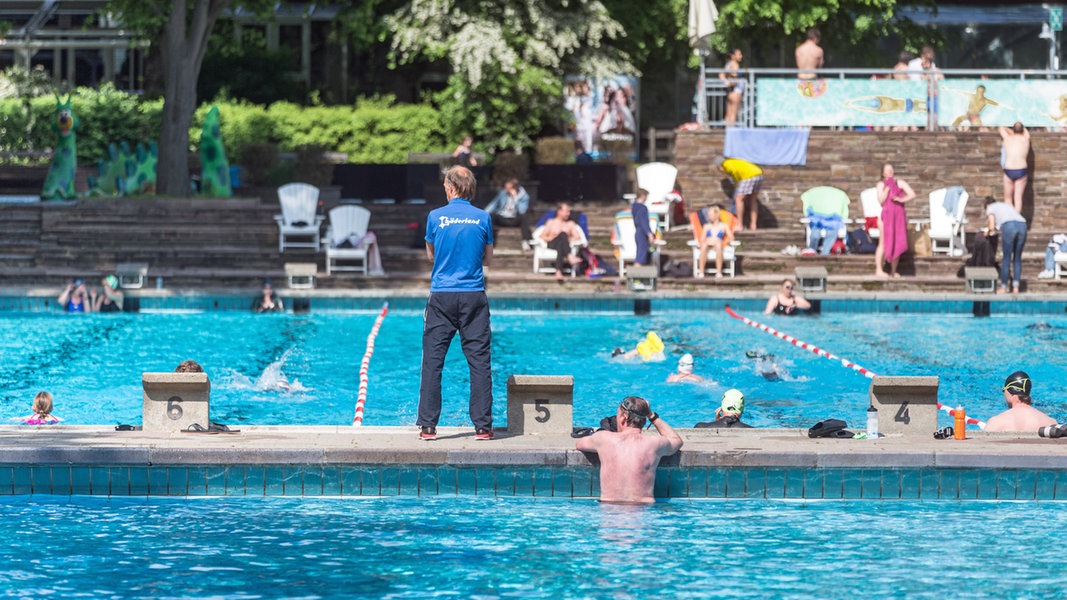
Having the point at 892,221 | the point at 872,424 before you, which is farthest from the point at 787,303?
the point at 872,424

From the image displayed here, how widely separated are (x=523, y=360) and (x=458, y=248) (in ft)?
25.5

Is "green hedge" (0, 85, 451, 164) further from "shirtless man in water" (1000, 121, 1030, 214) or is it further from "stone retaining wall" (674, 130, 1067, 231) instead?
"shirtless man in water" (1000, 121, 1030, 214)

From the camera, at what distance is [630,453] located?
33.8 ft

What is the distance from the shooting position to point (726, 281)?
76.2 feet

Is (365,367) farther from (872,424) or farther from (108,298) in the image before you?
(108,298)

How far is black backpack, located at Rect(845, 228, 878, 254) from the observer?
79.9 ft

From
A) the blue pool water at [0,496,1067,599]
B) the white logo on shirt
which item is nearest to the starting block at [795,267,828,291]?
the blue pool water at [0,496,1067,599]

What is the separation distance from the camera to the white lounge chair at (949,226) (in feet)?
80.0

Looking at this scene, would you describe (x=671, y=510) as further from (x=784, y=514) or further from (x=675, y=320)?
(x=675, y=320)

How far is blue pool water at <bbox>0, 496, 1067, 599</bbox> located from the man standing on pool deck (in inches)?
37.0

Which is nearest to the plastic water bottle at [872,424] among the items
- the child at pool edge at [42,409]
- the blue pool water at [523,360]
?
the blue pool water at [523,360]

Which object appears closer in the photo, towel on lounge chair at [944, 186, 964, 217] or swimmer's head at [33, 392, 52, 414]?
swimmer's head at [33, 392, 52, 414]

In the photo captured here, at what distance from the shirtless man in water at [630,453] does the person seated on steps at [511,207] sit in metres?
14.3

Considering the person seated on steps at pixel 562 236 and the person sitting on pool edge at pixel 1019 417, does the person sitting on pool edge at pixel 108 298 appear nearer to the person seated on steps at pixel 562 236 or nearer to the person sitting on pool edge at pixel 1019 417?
the person seated on steps at pixel 562 236
